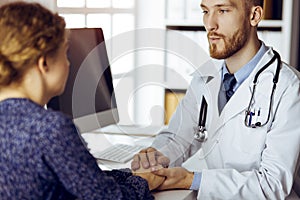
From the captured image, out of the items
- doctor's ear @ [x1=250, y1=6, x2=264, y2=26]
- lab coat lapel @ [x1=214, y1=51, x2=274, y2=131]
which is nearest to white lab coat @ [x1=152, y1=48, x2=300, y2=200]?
lab coat lapel @ [x1=214, y1=51, x2=274, y2=131]

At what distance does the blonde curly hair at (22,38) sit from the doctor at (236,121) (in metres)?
0.50

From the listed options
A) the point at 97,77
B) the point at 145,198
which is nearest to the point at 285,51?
the point at 97,77

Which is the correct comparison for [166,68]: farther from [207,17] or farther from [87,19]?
[207,17]

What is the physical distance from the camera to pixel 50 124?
0.85m

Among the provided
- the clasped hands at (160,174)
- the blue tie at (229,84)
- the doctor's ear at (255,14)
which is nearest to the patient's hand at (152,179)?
the clasped hands at (160,174)

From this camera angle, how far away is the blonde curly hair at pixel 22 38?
87 cm

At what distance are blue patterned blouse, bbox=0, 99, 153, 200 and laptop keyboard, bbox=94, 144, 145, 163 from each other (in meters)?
0.64

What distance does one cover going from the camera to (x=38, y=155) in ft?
2.80

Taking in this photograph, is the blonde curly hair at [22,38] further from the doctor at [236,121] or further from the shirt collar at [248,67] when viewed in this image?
the shirt collar at [248,67]

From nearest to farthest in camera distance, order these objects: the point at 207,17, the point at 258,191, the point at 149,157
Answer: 1. the point at 258,191
2. the point at 149,157
3. the point at 207,17

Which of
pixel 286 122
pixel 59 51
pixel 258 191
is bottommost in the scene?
pixel 258 191

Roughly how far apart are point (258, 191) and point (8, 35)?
2.41ft

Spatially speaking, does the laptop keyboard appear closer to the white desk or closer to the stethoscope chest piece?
the white desk

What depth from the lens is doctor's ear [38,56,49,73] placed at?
90cm
